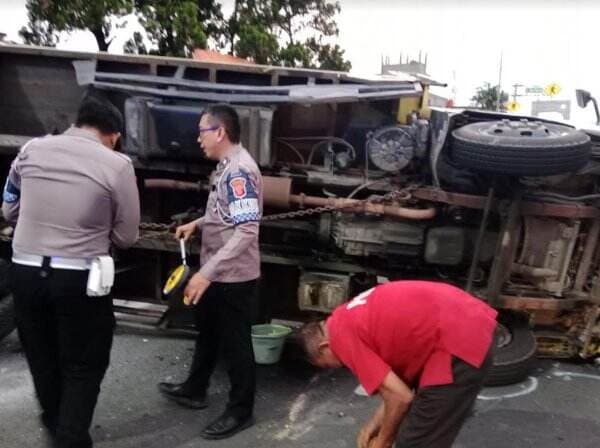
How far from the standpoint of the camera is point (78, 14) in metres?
15.3

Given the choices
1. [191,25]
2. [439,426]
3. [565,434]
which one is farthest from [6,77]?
[191,25]

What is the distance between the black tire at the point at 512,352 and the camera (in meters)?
4.23

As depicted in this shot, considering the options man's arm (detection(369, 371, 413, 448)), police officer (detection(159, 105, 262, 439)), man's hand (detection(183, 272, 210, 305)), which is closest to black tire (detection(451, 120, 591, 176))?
police officer (detection(159, 105, 262, 439))

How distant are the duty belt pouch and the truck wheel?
2.03 m

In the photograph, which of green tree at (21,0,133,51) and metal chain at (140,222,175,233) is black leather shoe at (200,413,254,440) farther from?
green tree at (21,0,133,51)

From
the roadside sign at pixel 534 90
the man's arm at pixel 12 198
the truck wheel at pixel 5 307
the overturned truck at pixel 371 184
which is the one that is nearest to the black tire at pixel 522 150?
the overturned truck at pixel 371 184

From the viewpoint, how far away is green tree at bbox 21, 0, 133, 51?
1505cm

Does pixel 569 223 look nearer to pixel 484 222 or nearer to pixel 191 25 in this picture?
pixel 484 222

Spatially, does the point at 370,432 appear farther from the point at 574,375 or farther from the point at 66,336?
the point at 574,375

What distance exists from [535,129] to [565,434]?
6.24ft

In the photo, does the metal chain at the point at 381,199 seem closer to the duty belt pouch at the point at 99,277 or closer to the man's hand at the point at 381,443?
the duty belt pouch at the point at 99,277

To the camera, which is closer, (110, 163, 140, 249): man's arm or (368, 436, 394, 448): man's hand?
(368, 436, 394, 448): man's hand

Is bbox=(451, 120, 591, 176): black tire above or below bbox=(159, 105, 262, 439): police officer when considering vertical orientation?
above

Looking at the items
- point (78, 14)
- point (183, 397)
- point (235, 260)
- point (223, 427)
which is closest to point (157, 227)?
point (183, 397)
